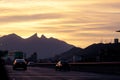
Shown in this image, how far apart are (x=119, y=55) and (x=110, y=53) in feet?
13.5

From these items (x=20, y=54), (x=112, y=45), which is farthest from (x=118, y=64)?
(x=112, y=45)

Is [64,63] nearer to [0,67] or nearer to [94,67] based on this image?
[94,67]

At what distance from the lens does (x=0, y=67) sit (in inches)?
388

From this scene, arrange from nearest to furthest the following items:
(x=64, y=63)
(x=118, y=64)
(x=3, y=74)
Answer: (x=3, y=74), (x=118, y=64), (x=64, y=63)

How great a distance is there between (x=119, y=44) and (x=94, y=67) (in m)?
86.0

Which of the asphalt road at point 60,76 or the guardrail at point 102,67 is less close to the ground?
the guardrail at point 102,67

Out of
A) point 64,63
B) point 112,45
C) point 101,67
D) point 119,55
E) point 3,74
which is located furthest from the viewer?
point 112,45

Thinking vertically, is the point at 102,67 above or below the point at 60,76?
above

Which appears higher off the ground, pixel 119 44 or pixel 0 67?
pixel 119 44

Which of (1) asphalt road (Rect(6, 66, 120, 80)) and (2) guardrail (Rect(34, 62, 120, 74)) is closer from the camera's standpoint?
(1) asphalt road (Rect(6, 66, 120, 80))

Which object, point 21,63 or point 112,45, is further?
point 112,45

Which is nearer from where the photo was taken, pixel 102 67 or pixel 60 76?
pixel 60 76

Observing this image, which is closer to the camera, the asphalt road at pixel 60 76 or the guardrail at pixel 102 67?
the asphalt road at pixel 60 76

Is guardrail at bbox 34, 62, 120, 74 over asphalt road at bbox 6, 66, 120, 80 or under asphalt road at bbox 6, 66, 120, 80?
over
